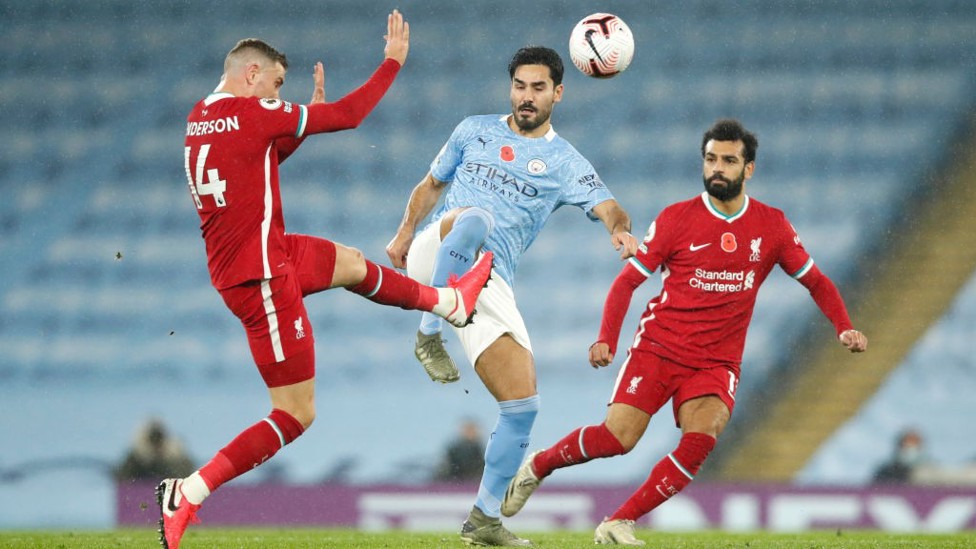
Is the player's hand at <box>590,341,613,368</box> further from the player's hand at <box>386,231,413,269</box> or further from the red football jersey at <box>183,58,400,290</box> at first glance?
the red football jersey at <box>183,58,400,290</box>

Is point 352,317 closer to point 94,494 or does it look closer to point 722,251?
point 94,494

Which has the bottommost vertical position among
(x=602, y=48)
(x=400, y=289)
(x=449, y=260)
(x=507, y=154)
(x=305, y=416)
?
(x=305, y=416)

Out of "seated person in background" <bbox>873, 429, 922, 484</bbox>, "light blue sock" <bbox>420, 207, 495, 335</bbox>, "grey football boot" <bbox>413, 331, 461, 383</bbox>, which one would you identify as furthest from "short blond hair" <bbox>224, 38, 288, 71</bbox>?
"seated person in background" <bbox>873, 429, 922, 484</bbox>

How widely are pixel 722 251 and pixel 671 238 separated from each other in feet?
0.85

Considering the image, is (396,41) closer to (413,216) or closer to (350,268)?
(350,268)

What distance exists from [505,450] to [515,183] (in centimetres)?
129

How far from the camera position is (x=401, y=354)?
13930mm

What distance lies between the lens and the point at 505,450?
255 inches

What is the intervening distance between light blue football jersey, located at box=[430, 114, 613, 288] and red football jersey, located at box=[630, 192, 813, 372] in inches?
18.1

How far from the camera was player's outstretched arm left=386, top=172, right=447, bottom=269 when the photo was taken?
6.87 m

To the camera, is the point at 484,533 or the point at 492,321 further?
the point at 492,321

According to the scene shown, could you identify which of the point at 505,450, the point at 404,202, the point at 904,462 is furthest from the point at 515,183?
the point at 404,202

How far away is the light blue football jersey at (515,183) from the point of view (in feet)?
22.0

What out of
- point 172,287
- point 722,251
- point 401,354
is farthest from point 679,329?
point 172,287
